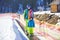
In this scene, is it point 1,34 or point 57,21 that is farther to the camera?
point 57,21

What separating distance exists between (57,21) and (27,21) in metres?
1.63

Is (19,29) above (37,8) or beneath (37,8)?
beneath

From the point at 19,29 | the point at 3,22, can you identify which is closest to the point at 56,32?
the point at 19,29

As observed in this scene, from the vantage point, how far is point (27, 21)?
13.6 ft

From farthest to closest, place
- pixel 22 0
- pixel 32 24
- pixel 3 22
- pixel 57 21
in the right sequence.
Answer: pixel 57 21 → pixel 3 22 → pixel 22 0 → pixel 32 24

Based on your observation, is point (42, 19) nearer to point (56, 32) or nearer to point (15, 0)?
point (56, 32)

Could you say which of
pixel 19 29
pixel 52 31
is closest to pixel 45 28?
pixel 52 31

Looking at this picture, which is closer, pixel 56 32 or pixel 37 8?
pixel 37 8

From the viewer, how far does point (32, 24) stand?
4133mm

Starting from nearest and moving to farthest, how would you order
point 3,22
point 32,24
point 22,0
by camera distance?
1. point 32,24
2. point 22,0
3. point 3,22

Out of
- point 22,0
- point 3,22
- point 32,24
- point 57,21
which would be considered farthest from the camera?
point 57,21

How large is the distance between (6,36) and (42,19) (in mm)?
929

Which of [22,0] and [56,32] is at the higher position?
[22,0]

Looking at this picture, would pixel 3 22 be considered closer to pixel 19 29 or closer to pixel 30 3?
pixel 19 29
